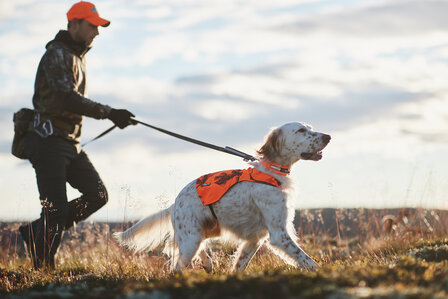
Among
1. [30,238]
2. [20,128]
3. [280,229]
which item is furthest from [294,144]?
[30,238]

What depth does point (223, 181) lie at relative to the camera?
209 inches

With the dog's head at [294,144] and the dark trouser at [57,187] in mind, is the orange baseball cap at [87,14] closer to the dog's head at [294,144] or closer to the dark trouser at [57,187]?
the dark trouser at [57,187]

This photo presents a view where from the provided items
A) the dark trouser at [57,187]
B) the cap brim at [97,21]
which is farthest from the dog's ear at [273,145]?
the cap brim at [97,21]

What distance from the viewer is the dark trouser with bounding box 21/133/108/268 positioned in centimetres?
588

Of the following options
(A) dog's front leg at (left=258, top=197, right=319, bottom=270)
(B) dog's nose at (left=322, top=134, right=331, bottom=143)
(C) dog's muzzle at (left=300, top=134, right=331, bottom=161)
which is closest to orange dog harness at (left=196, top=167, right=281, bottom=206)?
(A) dog's front leg at (left=258, top=197, right=319, bottom=270)

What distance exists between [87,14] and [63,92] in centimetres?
102

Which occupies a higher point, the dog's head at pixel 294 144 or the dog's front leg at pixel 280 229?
the dog's head at pixel 294 144

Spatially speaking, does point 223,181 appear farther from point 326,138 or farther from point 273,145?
point 326,138

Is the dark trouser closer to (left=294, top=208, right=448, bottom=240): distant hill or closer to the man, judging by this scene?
the man

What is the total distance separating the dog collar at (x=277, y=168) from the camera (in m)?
5.25

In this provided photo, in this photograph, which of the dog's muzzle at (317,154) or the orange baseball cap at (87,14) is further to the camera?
the orange baseball cap at (87,14)

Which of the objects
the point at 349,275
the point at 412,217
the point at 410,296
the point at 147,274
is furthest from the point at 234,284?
the point at 412,217

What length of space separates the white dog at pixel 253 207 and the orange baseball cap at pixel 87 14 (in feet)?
7.40

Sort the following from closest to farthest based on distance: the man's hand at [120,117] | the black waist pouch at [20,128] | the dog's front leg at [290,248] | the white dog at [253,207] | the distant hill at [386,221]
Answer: the dog's front leg at [290,248] < the white dog at [253,207] < the man's hand at [120,117] < the black waist pouch at [20,128] < the distant hill at [386,221]
